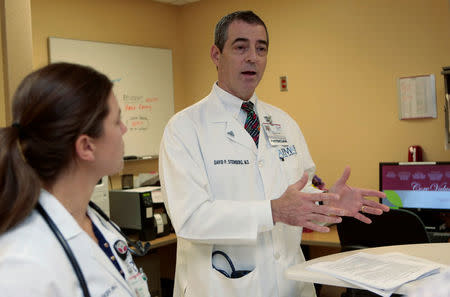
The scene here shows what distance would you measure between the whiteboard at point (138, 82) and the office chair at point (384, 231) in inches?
83.6

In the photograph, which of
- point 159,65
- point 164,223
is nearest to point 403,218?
point 164,223

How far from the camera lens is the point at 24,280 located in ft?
2.98

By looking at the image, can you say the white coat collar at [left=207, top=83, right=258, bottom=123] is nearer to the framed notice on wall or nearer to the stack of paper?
the stack of paper

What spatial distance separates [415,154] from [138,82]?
2340mm

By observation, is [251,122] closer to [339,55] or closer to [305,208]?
[305,208]

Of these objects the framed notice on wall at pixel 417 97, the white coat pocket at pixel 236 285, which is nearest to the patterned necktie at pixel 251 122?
the white coat pocket at pixel 236 285

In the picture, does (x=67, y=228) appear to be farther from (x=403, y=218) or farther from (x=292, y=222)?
(x=403, y=218)

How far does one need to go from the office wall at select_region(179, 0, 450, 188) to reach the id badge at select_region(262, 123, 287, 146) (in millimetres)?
1790

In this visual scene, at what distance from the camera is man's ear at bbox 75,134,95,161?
1.06m

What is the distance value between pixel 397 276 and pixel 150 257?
2.59m

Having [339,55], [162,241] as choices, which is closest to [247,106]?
[162,241]

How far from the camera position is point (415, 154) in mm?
3379

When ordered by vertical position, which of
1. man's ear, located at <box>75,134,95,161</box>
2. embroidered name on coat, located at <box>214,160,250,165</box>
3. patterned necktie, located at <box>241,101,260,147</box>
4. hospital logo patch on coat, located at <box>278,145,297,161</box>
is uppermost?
patterned necktie, located at <box>241,101,260,147</box>

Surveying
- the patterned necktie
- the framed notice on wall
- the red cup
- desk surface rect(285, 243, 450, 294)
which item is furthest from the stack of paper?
the framed notice on wall
